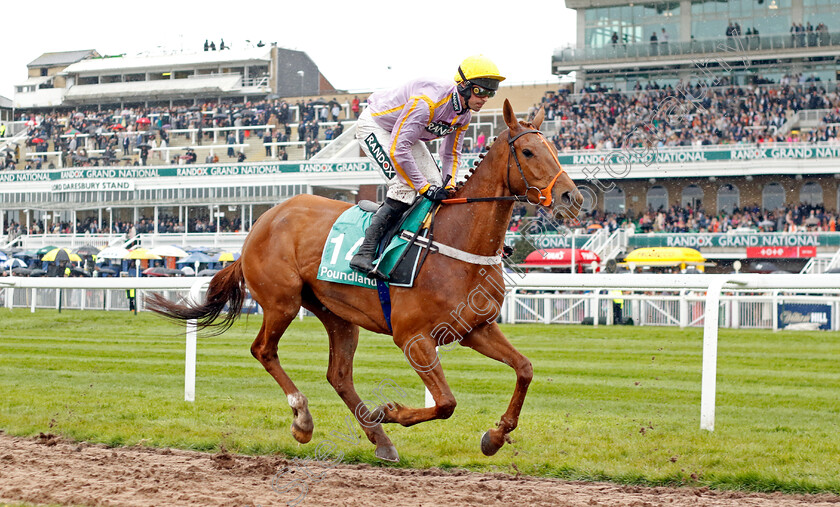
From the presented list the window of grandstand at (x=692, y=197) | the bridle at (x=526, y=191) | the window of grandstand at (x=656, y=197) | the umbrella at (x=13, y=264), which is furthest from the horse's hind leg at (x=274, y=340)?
the window of grandstand at (x=692, y=197)

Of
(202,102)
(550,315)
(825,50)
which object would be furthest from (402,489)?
(202,102)

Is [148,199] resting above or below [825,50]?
below

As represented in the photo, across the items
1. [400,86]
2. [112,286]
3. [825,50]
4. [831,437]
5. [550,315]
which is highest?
[825,50]

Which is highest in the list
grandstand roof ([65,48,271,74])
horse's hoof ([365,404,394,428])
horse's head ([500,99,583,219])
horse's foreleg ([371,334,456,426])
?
grandstand roof ([65,48,271,74])

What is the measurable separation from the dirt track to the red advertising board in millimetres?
23737

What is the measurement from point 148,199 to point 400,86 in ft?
124

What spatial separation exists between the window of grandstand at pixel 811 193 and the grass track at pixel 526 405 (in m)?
20.8

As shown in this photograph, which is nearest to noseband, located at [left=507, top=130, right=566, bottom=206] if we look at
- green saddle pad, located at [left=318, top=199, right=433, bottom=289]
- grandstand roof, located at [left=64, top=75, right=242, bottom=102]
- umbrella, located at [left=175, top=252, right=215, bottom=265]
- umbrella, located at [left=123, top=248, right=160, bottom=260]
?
green saddle pad, located at [left=318, top=199, right=433, bottom=289]

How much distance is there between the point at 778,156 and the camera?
1184 inches

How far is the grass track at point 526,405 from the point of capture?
5.18 m

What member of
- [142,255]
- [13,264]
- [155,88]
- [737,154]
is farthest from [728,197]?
[155,88]

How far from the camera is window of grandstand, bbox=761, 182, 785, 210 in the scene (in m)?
32.8

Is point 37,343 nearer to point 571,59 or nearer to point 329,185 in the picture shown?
point 329,185

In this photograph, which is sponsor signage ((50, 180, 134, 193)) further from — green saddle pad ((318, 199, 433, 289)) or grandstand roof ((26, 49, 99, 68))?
green saddle pad ((318, 199, 433, 289))
